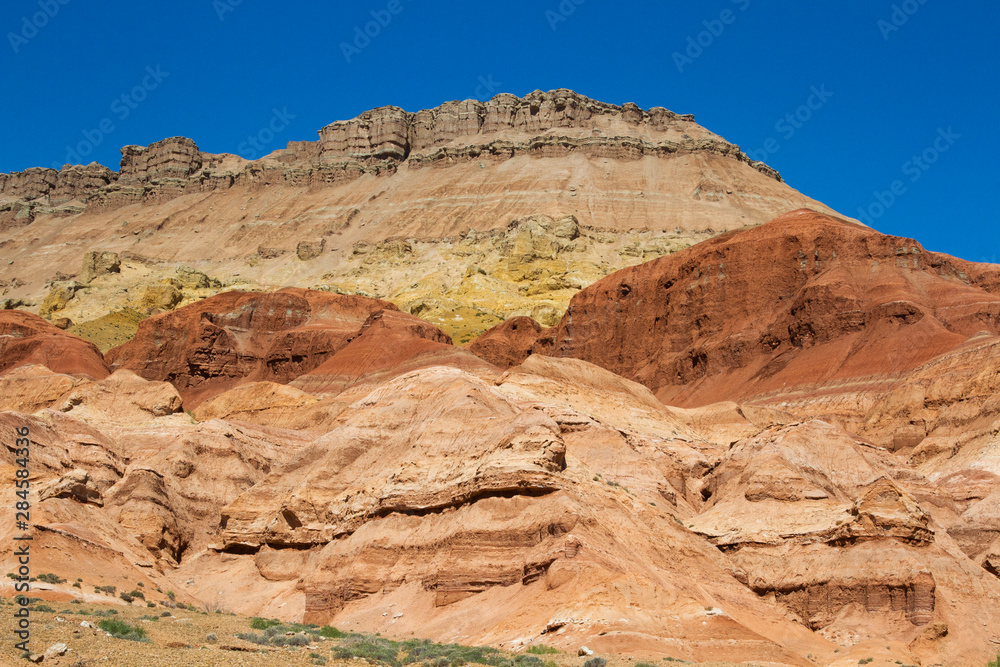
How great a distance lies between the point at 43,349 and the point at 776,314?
62.7 m

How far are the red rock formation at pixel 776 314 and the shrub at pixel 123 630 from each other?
63308 mm

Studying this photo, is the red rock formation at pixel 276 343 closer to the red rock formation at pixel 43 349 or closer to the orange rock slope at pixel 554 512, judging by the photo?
the red rock formation at pixel 43 349

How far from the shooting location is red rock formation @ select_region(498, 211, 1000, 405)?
8194 centimetres

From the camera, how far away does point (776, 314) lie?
95500 mm

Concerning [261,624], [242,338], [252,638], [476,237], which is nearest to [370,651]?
[252,638]

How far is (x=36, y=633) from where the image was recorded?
64.3 ft

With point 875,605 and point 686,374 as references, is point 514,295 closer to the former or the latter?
point 686,374

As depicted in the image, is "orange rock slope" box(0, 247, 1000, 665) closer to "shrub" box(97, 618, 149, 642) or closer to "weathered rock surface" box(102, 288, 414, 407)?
"shrub" box(97, 618, 149, 642)

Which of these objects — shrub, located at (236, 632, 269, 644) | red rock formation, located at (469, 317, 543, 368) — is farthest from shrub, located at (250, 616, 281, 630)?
red rock formation, located at (469, 317, 543, 368)

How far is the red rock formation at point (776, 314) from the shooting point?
8194 cm

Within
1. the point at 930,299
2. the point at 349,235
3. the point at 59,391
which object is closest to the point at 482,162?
the point at 349,235

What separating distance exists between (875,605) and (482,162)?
168334 millimetres

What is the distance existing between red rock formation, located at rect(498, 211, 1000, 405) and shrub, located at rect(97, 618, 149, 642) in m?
63.3

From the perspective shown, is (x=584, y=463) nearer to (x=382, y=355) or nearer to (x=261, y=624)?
(x=261, y=624)
